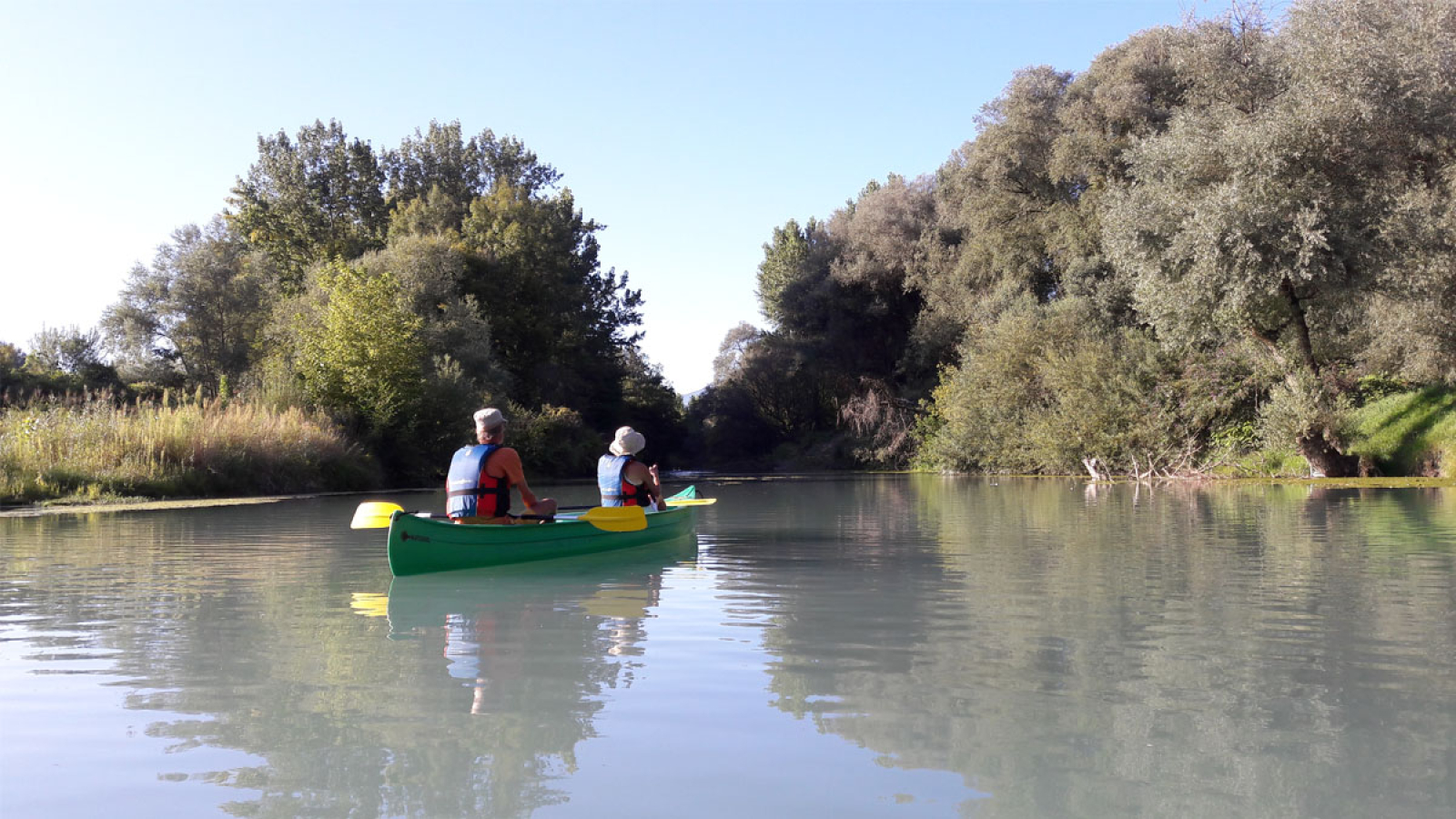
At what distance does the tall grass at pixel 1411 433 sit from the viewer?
22.3 metres

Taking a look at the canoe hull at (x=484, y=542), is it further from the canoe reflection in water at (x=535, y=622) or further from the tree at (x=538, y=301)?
the tree at (x=538, y=301)

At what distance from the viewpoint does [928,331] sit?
38.7 m

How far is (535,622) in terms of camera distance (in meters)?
7.27

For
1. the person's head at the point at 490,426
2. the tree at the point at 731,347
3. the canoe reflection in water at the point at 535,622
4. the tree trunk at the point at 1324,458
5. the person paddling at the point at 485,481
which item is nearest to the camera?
the canoe reflection in water at the point at 535,622

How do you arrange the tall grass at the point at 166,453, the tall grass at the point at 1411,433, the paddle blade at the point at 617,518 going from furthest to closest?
1. the tall grass at the point at 1411,433
2. the tall grass at the point at 166,453
3. the paddle blade at the point at 617,518

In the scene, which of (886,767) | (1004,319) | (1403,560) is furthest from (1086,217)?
(886,767)

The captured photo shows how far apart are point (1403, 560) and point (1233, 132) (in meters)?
A: 13.9

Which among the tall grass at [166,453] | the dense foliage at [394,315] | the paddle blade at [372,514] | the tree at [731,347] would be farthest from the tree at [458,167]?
the paddle blade at [372,514]

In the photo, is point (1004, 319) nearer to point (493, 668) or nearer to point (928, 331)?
point (928, 331)

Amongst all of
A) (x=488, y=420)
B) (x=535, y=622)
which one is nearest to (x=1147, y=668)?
(x=535, y=622)

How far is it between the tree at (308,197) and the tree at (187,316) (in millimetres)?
3122

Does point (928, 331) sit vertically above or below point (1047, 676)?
above

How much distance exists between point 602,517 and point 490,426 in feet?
5.25

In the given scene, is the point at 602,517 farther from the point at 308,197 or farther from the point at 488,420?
the point at 308,197
